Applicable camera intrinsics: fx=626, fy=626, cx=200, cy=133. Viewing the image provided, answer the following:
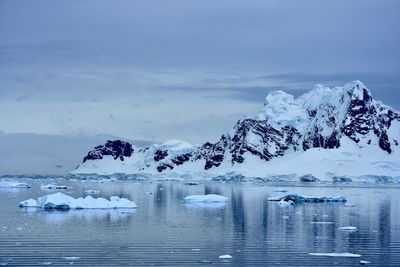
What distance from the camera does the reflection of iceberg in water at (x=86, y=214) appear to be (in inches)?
1452

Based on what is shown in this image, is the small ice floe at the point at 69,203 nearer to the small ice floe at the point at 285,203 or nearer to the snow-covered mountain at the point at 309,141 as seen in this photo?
the small ice floe at the point at 285,203

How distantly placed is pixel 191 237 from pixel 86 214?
42.4 feet

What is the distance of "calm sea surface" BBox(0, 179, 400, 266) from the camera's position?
73.7ft

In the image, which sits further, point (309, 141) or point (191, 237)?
point (309, 141)

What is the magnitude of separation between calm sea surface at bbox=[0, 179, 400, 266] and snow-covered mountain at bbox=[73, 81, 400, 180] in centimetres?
10669

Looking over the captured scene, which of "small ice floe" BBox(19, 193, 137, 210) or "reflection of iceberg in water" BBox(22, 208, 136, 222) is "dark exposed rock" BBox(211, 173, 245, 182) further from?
"reflection of iceberg in water" BBox(22, 208, 136, 222)

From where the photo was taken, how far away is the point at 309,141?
17400cm

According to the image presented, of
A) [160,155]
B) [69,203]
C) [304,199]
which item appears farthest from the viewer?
[160,155]

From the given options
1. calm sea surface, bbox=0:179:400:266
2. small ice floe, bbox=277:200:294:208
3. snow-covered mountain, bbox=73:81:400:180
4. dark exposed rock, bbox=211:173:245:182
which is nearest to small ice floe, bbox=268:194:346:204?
small ice floe, bbox=277:200:294:208

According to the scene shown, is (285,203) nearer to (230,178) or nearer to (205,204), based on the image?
(205,204)

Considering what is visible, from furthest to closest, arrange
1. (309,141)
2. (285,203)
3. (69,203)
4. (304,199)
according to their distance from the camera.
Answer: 1. (309,141)
2. (304,199)
3. (285,203)
4. (69,203)

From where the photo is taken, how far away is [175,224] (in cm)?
3441

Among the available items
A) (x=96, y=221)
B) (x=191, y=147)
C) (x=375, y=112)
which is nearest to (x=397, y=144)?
(x=375, y=112)

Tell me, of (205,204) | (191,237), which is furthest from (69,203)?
(191,237)
